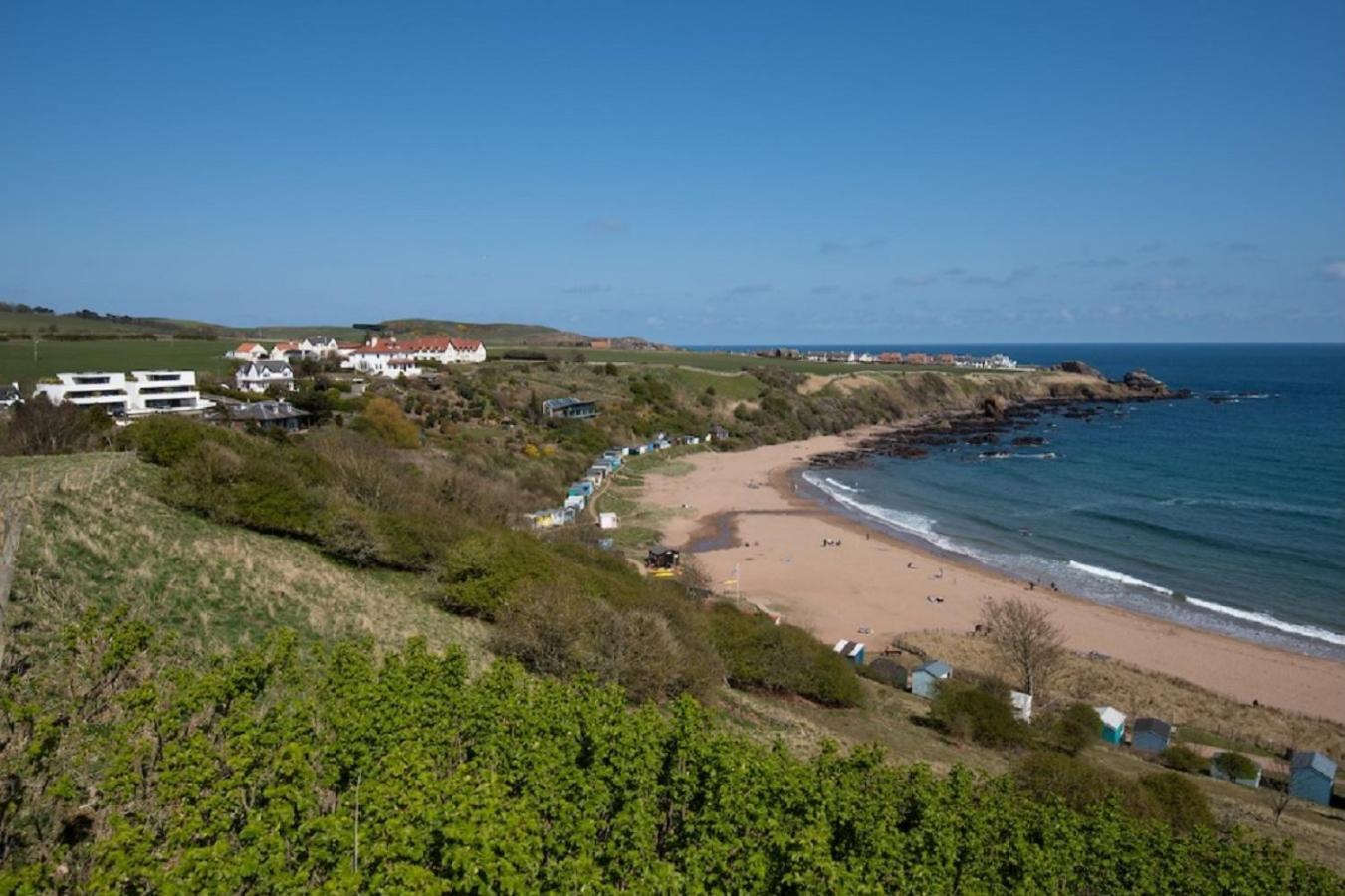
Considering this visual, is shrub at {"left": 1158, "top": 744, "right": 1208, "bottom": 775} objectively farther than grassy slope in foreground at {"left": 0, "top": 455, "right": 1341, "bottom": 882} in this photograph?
Yes

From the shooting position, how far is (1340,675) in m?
30.3

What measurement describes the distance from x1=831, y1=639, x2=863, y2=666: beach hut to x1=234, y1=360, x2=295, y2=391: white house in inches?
1973

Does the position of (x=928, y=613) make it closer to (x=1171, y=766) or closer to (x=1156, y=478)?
(x=1171, y=766)

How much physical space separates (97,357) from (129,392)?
27.0 metres

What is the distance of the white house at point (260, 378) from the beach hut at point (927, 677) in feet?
176

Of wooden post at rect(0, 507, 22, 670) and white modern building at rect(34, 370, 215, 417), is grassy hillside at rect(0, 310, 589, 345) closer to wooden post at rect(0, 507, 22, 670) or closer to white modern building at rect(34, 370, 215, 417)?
white modern building at rect(34, 370, 215, 417)

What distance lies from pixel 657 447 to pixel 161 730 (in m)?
72.8

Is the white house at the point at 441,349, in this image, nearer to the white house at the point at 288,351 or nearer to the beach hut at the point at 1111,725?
the white house at the point at 288,351

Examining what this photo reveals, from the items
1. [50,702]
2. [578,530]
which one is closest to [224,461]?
[50,702]

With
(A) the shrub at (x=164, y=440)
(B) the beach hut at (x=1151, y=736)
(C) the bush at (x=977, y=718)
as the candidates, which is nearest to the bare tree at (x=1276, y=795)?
(B) the beach hut at (x=1151, y=736)

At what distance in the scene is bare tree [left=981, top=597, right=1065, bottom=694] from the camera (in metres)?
27.0

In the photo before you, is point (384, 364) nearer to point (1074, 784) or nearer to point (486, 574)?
point (486, 574)

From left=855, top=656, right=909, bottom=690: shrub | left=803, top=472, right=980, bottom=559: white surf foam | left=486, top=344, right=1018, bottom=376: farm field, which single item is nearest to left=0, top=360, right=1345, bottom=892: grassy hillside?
left=855, top=656, right=909, bottom=690: shrub

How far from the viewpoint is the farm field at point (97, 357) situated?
6116 cm
